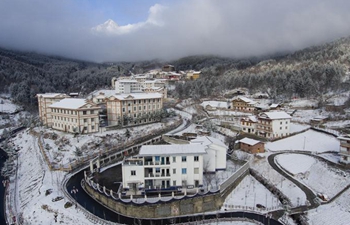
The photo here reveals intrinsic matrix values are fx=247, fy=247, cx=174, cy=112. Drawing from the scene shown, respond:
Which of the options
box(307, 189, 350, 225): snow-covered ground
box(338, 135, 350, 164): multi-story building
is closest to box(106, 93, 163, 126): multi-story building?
box(338, 135, 350, 164): multi-story building

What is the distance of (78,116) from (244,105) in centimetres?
3625

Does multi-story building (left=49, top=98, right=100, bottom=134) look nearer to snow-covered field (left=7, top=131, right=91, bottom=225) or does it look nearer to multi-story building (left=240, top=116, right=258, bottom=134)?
snow-covered field (left=7, top=131, right=91, bottom=225)

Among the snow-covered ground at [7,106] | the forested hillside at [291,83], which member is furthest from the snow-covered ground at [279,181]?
the snow-covered ground at [7,106]

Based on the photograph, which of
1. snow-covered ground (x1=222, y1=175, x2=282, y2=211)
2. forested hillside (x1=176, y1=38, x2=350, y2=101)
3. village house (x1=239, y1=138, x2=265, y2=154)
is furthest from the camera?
forested hillside (x1=176, y1=38, x2=350, y2=101)

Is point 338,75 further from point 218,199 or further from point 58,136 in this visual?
point 58,136

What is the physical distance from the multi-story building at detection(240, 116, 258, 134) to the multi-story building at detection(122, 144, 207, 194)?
2066 centimetres

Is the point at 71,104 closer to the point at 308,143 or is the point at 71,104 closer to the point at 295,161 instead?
the point at 295,161

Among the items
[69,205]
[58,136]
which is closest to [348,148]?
[69,205]

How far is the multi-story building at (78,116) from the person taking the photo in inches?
1689

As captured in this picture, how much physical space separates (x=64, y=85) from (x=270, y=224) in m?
102

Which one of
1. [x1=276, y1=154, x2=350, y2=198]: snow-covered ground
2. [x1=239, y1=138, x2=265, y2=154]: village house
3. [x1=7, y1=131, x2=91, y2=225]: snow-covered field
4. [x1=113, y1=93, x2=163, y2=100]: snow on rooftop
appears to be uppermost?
[x1=113, y1=93, x2=163, y2=100]: snow on rooftop

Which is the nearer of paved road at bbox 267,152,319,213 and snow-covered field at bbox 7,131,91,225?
snow-covered field at bbox 7,131,91,225

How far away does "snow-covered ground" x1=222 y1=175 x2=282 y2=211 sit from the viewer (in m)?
23.9

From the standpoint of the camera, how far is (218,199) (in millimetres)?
23641
